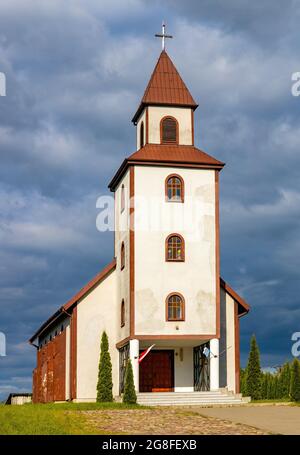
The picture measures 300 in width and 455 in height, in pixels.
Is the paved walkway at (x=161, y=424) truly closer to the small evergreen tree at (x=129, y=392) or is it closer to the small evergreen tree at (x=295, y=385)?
the small evergreen tree at (x=129, y=392)

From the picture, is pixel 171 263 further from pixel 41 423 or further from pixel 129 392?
pixel 41 423

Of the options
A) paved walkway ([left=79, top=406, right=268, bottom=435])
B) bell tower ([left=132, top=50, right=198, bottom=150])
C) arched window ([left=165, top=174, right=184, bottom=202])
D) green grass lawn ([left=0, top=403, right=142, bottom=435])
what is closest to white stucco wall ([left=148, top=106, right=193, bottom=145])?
bell tower ([left=132, top=50, right=198, bottom=150])

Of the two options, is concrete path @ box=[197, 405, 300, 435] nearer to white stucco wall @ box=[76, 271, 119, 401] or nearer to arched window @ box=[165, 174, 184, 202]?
white stucco wall @ box=[76, 271, 119, 401]

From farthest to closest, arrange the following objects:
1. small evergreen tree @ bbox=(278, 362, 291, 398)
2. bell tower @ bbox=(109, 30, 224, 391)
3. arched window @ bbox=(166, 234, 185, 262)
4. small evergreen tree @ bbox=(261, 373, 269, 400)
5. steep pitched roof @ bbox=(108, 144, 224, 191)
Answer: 1. small evergreen tree @ bbox=(261, 373, 269, 400)
2. small evergreen tree @ bbox=(278, 362, 291, 398)
3. steep pitched roof @ bbox=(108, 144, 224, 191)
4. arched window @ bbox=(166, 234, 185, 262)
5. bell tower @ bbox=(109, 30, 224, 391)

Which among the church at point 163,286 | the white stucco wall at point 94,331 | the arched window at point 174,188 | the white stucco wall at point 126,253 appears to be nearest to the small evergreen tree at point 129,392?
the church at point 163,286

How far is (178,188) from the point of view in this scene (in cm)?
3822

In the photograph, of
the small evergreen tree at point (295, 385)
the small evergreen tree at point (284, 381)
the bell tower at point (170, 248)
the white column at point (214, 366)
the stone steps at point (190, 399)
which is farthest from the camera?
the small evergreen tree at point (284, 381)

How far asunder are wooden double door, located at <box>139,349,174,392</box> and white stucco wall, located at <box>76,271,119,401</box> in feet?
4.53

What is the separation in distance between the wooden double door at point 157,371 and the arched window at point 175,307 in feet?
11.0

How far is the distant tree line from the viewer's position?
33906mm

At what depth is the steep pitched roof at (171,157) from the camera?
38.0 m
